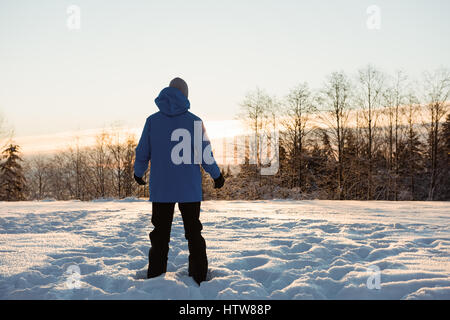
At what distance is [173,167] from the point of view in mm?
Result: 3064

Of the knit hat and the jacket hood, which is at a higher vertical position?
the knit hat

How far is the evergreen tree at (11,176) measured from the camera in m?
35.2

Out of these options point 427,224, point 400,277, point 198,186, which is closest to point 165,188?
point 198,186

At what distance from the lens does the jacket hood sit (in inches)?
122

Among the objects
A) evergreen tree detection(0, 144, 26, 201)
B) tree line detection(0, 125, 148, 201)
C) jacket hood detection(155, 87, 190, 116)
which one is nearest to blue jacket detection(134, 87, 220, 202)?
jacket hood detection(155, 87, 190, 116)

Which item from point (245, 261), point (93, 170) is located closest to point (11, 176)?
point (93, 170)

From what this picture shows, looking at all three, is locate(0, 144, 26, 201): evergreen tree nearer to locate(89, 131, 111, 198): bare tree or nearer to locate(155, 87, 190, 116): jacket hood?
locate(89, 131, 111, 198): bare tree

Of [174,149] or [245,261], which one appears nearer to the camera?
[174,149]

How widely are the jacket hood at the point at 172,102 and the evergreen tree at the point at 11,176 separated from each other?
3839 centimetres

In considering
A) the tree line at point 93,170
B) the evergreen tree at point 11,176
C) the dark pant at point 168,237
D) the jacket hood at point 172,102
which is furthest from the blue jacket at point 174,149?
the evergreen tree at point 11,176

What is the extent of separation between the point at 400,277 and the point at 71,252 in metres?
3.82

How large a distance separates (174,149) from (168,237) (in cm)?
84

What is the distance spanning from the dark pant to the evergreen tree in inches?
1512

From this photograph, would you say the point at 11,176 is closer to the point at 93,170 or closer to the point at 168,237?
the point at 93,170
